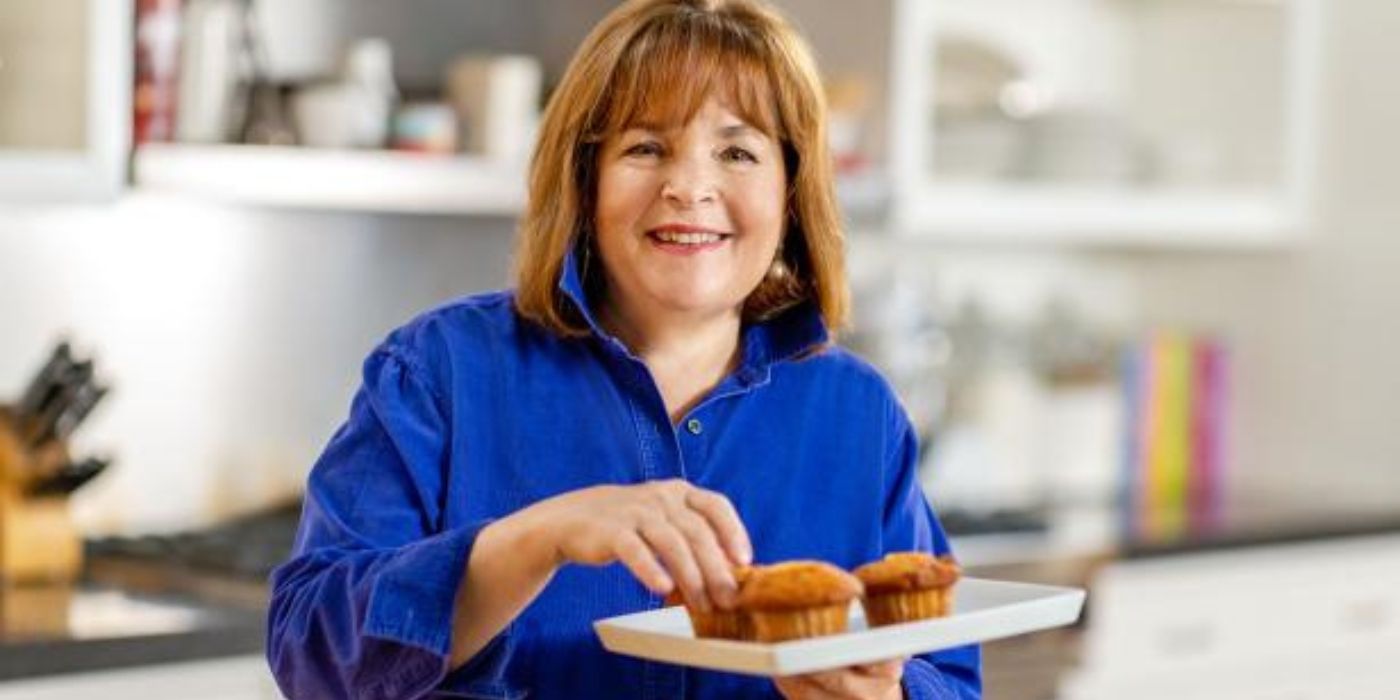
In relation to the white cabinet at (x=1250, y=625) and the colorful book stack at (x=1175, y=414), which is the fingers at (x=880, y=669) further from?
the colorful book stack at (x=1175, y=414)

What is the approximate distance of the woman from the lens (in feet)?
5.48

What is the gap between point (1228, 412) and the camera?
4887 mm

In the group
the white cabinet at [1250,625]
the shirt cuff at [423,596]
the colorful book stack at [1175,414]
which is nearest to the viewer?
the shirt cuff at [423,596]

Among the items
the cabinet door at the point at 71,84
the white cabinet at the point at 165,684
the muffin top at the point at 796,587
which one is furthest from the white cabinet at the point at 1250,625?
the muffin top at the point at 796,587

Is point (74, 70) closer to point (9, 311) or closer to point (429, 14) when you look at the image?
point (9, 311)

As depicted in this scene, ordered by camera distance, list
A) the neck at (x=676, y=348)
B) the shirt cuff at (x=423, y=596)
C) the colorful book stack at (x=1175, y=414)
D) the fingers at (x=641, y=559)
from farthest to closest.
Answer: the colorful book stack at (x=1175, y=414) < the neck at (x=676, y=348) < the shirt cuff at (x=423, y=596) < the fingers at (x=641, y=559)

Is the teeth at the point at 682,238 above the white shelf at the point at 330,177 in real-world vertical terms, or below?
above

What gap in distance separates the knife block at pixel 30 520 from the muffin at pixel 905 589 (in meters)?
1.74

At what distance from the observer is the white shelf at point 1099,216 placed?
415cm

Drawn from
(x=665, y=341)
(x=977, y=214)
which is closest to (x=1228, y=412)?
(x=977, y=214)

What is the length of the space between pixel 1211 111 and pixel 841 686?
11.2ft

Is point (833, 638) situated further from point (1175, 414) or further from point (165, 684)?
point (1175, 414)

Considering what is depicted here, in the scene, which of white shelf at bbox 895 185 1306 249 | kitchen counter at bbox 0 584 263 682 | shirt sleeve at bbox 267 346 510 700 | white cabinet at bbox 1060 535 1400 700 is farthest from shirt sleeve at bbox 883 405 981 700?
white shelf at bbox 895 185 1306 249

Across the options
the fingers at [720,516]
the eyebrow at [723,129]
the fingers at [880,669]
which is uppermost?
the eyebrow at [723,129]
